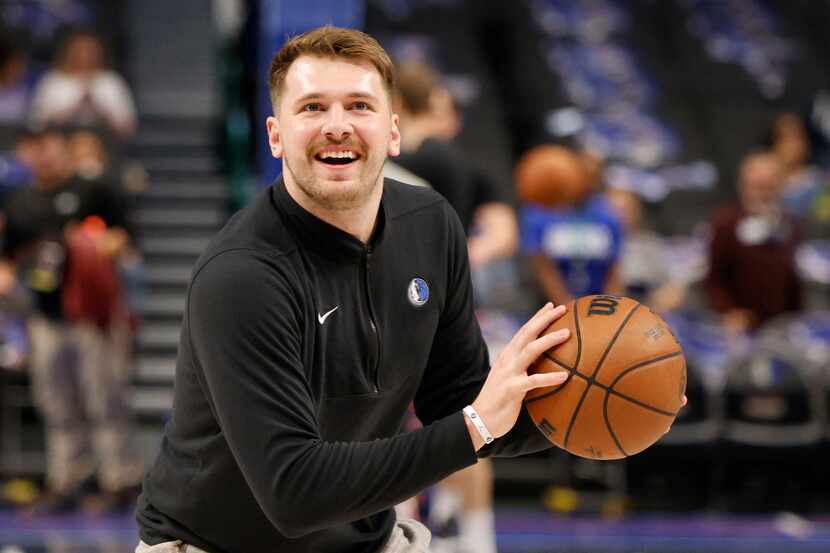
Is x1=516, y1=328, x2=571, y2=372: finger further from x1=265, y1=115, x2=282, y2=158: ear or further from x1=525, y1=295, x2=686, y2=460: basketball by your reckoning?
x1=265, y1=115, x2=282, y2=158: ear

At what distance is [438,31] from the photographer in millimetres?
11844

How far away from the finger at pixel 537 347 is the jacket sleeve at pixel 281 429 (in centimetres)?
18

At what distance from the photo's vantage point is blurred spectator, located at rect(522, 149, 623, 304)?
664cm

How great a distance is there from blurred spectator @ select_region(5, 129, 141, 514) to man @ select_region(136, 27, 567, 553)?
4.58 meters

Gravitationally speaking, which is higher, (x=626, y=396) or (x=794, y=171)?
(x=794, y=171)

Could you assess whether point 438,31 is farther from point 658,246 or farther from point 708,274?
point 708,274

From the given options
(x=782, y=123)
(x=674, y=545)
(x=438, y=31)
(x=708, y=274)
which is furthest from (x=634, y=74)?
(x=674, y=545)

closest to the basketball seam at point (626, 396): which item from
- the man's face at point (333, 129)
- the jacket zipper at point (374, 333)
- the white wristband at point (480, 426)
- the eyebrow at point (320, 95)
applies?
the white wristband at point (480, 426)

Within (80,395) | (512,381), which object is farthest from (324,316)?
(80,395)

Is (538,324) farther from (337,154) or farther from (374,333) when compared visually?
(337,154)

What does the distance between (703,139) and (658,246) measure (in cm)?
Answer: 283

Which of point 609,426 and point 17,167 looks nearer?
point 609,426

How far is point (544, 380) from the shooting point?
243 cm

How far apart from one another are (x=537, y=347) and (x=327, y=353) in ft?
1.52
